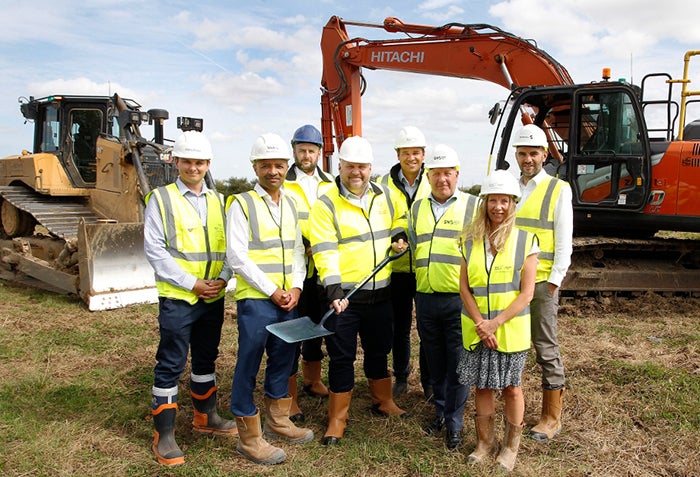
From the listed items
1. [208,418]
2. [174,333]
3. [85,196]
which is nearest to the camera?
[174,333]

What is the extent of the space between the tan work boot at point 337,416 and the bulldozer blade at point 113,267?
457cm

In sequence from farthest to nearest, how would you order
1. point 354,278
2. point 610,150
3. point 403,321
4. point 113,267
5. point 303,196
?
1. point 113,267
2. point 610,150
3. point 403,321
4. point 303,196
5. point 354,278

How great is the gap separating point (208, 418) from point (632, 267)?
5.61 m

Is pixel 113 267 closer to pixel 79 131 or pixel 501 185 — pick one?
pixel 79 131

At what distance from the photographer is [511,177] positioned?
3602 mm

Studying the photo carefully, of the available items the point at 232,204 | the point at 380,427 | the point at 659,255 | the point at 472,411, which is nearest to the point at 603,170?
the point at 659,255

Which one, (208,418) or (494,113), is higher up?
(494,113)

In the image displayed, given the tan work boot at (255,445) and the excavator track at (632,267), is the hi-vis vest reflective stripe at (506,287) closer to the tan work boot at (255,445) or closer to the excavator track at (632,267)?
the tan work boot at (255,445)

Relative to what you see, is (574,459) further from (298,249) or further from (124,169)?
(124,169)

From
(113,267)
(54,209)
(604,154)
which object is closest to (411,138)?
(604,154)

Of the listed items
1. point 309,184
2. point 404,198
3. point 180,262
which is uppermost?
point 309,184

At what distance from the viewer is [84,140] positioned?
9.83 meters

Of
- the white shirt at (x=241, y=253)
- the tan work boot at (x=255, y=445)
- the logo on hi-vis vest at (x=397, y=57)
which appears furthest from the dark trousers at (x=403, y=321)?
the logo on hi-vis vest at (x=397, y=57)

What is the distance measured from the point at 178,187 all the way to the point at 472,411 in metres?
2.67
